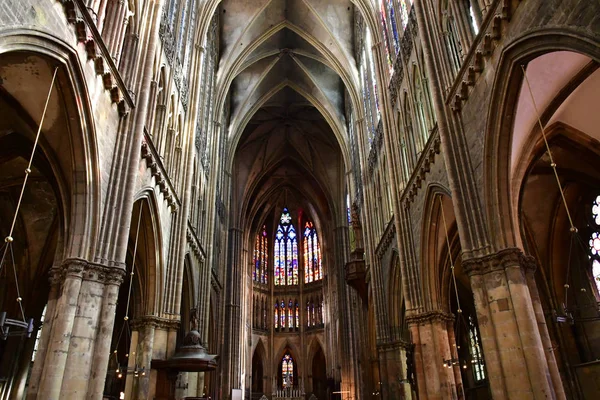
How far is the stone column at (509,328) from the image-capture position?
9242 millimetres

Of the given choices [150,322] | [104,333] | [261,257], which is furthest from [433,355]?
[261,257]

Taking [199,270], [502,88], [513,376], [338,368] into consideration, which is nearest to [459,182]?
[502,88]

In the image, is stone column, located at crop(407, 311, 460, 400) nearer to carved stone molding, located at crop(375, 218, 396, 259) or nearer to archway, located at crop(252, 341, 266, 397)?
carved stone molding, located at crop(375, 218, 396, 259)

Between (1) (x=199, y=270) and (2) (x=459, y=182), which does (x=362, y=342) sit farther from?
(2) (x=459, y=182)

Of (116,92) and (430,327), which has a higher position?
(116,92)

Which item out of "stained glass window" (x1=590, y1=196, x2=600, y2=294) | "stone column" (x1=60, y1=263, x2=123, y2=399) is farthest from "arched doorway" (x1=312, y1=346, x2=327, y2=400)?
"stone column" (x1=60, y1=263, x2=123, y2=399)

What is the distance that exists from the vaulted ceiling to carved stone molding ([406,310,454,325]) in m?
15.7

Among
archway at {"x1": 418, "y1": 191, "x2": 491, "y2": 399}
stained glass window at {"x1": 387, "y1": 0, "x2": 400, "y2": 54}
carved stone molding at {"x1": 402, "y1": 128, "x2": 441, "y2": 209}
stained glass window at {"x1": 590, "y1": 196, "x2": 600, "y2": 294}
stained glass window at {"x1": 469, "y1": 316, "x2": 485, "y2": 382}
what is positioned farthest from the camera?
stained glass window at {"x1": 469, "y1": 316, "x2": 485, "y2": 382}

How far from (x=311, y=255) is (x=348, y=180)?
15.5 m

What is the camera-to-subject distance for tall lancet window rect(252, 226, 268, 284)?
4531 centimetres

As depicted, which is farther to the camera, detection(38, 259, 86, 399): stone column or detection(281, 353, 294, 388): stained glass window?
detection(281, 353, 294, 388): stained glass window

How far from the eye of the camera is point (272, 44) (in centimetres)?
3081

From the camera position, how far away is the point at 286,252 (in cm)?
4734

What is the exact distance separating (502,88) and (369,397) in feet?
72.0
